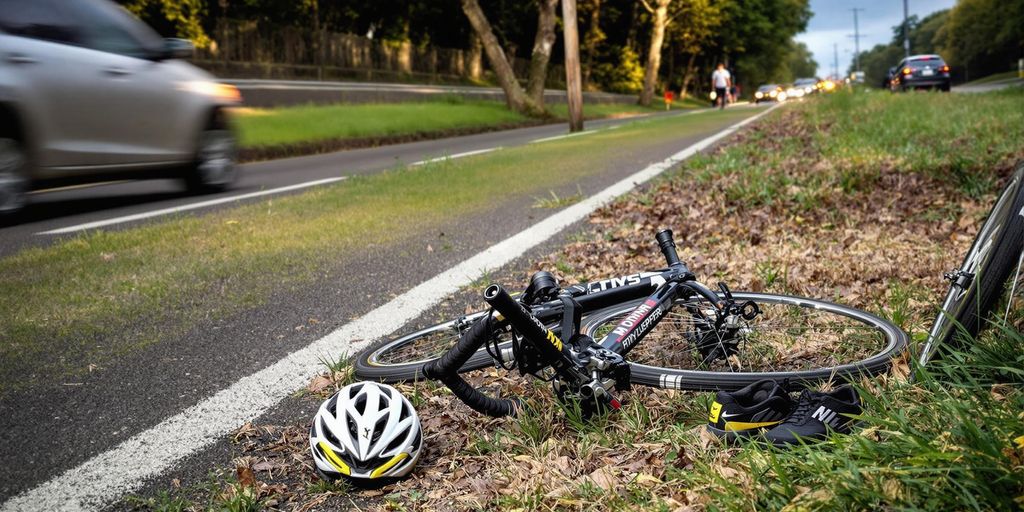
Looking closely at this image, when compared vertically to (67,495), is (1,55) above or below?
above

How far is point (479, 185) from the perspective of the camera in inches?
345

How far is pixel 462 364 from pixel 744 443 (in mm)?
841

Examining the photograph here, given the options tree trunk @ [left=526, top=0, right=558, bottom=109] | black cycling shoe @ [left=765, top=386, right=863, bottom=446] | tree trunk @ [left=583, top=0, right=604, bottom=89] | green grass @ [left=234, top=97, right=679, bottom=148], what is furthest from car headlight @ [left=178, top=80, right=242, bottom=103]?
tree trunk @ [left=583, top=0, right=604, bottom=89]

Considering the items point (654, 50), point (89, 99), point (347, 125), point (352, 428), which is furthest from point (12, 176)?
point (654, 50)

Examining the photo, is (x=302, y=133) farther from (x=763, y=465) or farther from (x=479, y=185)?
(x=763, y=465)

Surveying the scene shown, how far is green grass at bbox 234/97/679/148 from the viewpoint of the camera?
17.0 m

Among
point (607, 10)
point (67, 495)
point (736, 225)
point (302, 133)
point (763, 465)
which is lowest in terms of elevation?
point (67, 495)

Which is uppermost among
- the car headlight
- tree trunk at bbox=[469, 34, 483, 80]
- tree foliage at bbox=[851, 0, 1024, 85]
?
tree foliage at bbox=[851, 0, 1024, 85]

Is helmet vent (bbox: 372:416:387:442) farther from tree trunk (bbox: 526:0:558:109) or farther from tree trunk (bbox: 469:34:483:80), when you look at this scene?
tree trunk (bbox: 469:34:483:80)

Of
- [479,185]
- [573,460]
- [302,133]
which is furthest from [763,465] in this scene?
[302,133]

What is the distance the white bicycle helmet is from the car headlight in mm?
7139

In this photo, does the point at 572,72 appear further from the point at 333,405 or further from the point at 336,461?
the point at 336,461

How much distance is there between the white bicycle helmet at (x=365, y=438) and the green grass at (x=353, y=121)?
13.7 m

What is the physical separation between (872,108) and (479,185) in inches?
394
